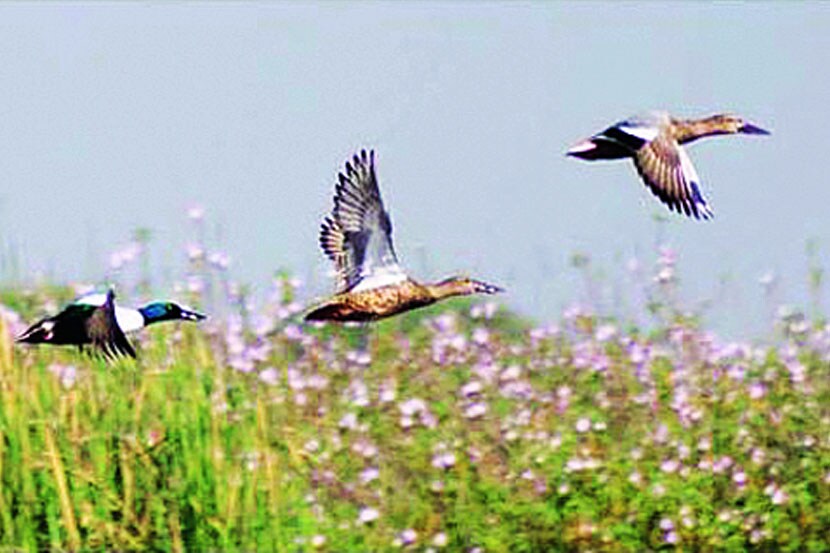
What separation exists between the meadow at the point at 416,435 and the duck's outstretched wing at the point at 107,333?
2.99 ft

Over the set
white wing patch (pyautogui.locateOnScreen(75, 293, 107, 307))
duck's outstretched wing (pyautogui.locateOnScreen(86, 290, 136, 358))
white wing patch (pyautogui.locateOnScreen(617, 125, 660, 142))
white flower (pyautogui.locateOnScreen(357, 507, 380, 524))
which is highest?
white wing patch (pyautogui.locateOnScreen(617, 125, 660, 142))

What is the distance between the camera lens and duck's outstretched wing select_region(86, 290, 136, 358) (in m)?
4.39

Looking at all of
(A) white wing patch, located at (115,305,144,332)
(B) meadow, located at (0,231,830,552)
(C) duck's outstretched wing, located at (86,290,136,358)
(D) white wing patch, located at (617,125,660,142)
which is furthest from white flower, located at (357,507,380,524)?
(D) white wing patch, located at (617,125,660,142)

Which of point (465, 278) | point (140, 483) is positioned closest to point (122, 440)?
point (140, 483)

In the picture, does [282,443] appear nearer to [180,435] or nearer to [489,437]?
[180,435]

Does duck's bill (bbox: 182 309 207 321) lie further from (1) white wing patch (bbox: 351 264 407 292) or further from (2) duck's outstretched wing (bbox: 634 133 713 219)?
(2) duck's outstretched wing (bbox: 634 133 713 219)

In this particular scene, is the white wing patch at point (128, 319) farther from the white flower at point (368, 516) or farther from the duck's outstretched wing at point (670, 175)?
the white flower at point (368, 516)

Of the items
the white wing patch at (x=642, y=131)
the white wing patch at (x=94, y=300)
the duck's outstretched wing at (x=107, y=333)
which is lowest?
the duck's outstretched wing at (x=107, y=333)

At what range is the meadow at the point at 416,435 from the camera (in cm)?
545

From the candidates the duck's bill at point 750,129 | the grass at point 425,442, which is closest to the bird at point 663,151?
the duck's bill at point 750,129

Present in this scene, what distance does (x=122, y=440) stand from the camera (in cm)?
545

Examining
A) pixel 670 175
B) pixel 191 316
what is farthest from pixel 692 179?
pixel 191 316

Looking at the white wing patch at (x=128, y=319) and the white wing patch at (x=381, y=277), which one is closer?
the white wing patch at (x=381, y=277)

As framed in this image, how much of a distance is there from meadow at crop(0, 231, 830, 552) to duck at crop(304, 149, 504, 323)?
3.42 feet
